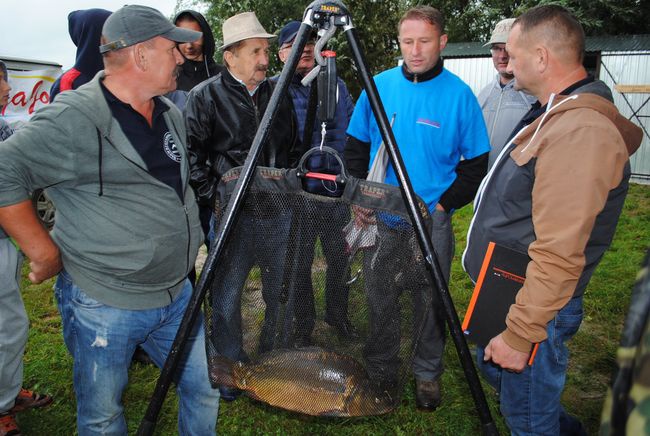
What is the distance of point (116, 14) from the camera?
6.34ft

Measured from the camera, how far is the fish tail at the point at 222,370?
1.81 meters

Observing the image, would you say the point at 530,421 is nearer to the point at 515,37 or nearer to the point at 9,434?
the point at 515,37

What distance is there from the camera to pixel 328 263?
1.76 metres

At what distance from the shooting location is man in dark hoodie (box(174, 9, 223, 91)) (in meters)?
3.79

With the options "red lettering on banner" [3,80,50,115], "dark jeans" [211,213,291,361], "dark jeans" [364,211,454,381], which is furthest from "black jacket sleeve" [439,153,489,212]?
"red lettering on banner" [3,80,50,115]

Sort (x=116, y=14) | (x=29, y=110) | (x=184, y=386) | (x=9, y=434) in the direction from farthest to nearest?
1. (x=29, y=110)
2. (x=9, y=434)
3. (x=184, y=386)
4. (x=116, y=14)

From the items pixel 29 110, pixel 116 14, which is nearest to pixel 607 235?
pixel 116 14

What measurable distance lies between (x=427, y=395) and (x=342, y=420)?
52cm

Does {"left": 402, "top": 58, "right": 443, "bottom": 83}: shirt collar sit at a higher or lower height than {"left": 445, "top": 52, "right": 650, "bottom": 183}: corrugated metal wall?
higher

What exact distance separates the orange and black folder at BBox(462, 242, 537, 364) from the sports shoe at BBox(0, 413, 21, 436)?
234 cm

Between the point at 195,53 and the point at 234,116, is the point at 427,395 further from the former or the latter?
the point at 195,53

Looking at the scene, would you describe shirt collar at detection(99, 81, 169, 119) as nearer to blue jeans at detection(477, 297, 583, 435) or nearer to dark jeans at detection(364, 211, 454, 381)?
dark jeans at detection(364, 211, 454, 381)

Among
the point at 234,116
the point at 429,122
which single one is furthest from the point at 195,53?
the point at 429,122

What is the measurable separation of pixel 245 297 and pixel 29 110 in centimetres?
594
